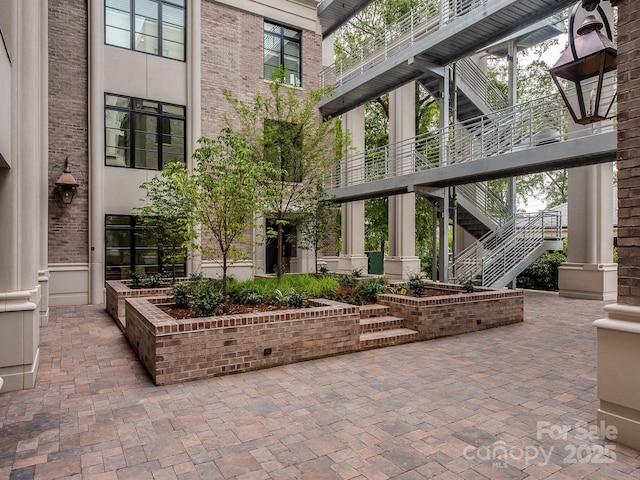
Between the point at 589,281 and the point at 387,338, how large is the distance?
8.39 meters

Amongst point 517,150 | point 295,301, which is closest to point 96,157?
point 295,301

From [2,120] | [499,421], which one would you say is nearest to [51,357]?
[2,120]

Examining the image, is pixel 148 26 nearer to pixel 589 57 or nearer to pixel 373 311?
pixel 373 311

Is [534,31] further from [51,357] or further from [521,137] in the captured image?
[51,357]

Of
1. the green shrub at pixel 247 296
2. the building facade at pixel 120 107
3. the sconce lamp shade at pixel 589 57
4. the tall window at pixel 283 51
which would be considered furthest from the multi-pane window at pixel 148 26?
the sconce lamp shade at pixel 589 57

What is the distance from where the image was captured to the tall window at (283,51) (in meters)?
14.6

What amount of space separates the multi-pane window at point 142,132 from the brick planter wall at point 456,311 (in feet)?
26.8

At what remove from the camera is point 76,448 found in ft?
10.8

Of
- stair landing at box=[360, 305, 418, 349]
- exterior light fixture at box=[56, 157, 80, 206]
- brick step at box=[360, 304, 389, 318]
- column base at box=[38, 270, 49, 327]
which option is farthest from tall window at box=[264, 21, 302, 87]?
stair landing at box=[360, 305, 418, 349]

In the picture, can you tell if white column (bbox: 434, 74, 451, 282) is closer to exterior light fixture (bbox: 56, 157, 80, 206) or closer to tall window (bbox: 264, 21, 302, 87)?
tall window (bbox: 264, 21, 302, 87)

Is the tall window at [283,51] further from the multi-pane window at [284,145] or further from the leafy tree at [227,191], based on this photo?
the leafy tree at [227,191]

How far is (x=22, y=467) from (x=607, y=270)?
13.3 metres

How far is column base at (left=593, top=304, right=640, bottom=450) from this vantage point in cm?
328

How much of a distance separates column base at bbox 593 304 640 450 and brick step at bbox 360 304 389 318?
13.9 feet
